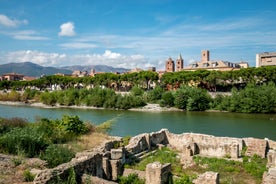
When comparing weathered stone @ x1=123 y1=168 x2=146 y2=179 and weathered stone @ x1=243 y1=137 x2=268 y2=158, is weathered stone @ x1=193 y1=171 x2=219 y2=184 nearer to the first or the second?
weathered stone @ x1=123 y1=168 x2=146 y2=179

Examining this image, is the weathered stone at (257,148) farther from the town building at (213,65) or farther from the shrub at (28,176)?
the town building at (213,65)

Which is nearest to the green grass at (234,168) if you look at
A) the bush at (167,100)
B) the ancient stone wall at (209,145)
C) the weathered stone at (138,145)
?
the ancient stone wall at (209,145)

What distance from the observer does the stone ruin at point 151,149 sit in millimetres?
9516

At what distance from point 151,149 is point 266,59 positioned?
7931cm

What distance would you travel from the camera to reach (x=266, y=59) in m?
87.3

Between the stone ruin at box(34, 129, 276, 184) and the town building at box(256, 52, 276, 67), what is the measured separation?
7409 cm

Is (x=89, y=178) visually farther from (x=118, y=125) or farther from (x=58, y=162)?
(x=118, y=125)

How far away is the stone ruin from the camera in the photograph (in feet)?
31.2

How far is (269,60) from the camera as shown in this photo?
86.2m

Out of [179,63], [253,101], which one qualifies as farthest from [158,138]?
[179,63]

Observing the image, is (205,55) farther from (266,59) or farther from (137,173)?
(137,173)

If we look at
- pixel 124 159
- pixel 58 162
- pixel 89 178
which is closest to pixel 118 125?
pixel 124 159

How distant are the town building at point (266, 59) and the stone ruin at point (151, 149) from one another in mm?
74090

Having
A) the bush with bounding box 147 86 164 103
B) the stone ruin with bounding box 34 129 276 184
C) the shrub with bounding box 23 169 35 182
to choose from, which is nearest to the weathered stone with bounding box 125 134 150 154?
the stone ruin with bounding box 34 129 276 184
